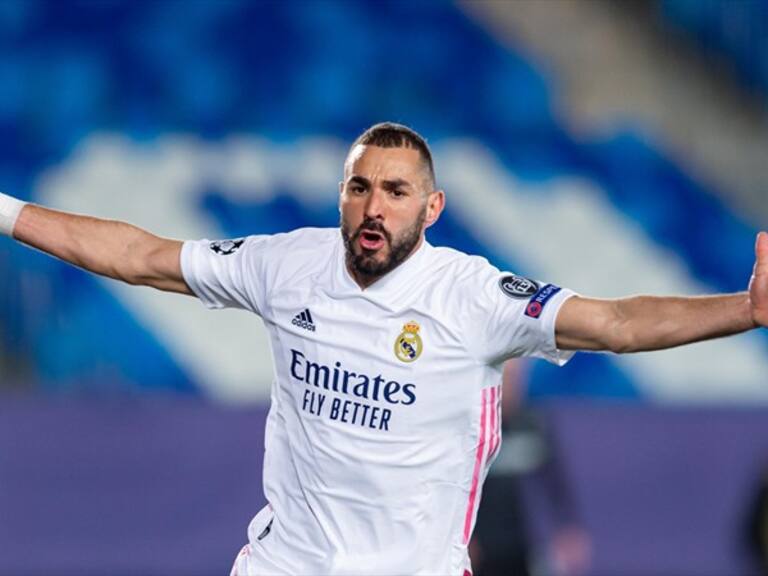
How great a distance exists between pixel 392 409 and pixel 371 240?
527mm

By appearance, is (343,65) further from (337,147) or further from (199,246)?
(199,246)

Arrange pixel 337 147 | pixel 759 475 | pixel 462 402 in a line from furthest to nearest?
pixel 337 147, pixel 759 475, pixel 462 402

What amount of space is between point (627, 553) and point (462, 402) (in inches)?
183

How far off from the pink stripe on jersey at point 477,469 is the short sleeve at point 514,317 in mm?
139

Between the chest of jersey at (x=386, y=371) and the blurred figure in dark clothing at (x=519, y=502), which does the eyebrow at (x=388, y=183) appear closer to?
the chest of jersey at (x=386, y=371)

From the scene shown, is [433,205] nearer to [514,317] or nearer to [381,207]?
[381,207]

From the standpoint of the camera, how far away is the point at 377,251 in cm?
532

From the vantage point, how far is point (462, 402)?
530 cm

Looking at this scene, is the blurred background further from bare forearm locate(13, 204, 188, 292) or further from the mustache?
the mustache

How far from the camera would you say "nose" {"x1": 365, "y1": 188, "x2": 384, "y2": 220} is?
208 inches

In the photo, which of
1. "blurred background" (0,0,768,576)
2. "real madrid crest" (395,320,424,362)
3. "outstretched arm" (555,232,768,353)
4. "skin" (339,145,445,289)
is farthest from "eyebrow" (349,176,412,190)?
"blurred background" (0,0,768,576)

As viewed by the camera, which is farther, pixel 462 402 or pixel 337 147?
pixel 337 147

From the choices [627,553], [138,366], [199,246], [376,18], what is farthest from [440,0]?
[199,246]

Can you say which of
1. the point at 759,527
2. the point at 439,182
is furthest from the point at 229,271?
the point at 439,182
